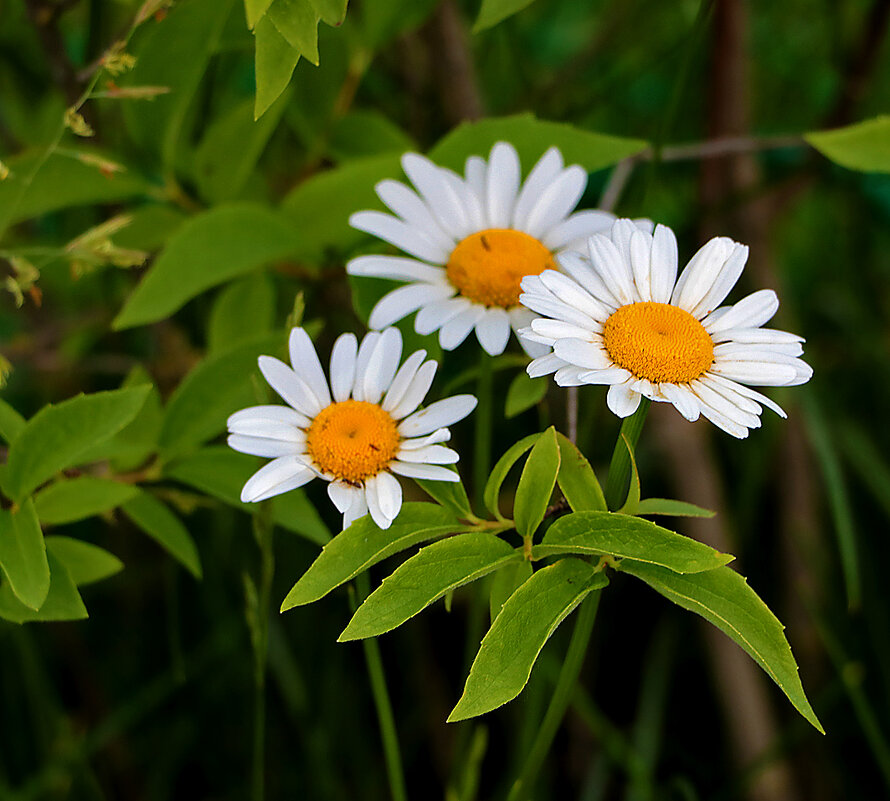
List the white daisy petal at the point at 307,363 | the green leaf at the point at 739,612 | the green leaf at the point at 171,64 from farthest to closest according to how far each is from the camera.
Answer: the green leaf at the point at 171,64 < the white daisy petal at the point at 307,363 < the green leaf at the point at 739,612

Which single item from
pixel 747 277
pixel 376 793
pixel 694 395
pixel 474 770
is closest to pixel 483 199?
pixel 694 395

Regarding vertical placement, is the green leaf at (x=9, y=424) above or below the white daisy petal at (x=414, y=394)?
below

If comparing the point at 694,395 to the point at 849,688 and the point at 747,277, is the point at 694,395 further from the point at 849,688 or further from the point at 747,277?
the point at 747,277

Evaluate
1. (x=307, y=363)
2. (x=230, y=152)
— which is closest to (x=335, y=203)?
(x=230, y=152)

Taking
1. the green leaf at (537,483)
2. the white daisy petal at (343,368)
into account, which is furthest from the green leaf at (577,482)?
the white daisy petal at (343,368)

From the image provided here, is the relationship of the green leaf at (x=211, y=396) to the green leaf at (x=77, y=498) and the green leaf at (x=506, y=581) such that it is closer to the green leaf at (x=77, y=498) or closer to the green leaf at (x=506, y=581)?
the green leaf at (x=77, y=498)

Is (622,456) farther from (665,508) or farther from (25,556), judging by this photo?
(25,556)

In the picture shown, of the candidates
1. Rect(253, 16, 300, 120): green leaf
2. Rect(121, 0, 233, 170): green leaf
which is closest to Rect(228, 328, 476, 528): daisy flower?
Rect(253, 16, 300, 120): green leaf
